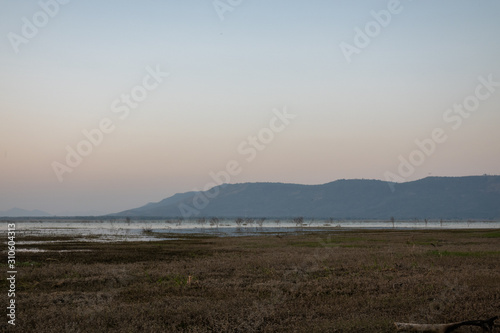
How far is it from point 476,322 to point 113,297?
1232 cm

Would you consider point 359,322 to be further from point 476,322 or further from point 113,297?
point 113,297

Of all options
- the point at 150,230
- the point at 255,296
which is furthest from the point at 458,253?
the point at 150,230

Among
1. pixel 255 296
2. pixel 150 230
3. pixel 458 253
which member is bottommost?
pixel 150 230

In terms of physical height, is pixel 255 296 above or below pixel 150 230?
above

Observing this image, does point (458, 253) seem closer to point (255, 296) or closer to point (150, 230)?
point (255, 296)

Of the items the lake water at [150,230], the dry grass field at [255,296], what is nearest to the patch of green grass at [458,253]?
the dry grass field at [255,296]

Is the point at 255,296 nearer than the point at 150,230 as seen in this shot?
Yes

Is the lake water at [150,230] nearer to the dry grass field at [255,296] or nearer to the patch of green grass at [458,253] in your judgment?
the dry grass field at [255,296]

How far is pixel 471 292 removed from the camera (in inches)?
654

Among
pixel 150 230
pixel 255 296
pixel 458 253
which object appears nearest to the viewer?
pixel 255 296

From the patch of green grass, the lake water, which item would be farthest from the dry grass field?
the lake water

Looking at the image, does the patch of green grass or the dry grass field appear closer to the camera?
the dry grass field

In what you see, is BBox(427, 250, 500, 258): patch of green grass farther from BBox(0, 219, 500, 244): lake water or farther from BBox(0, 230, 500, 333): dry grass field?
BBox(0, 219, 500, 244): lake water

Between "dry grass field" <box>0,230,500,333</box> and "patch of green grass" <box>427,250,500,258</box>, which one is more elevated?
"dry grass field" <box>0,230,500,333</box>
